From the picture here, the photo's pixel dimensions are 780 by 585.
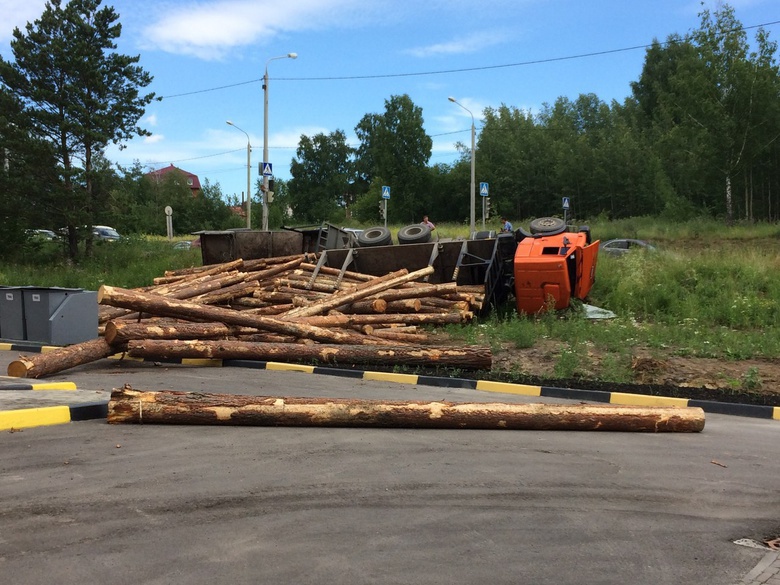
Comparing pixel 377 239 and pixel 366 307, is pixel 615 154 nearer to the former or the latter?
pixel 377 239

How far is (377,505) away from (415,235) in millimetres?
13050

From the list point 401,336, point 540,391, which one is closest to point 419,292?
point 401,336

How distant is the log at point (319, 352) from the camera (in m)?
9.82

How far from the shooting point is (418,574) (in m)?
3.35

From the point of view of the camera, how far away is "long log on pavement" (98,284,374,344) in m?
10.6

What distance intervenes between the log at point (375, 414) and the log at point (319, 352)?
3333mm

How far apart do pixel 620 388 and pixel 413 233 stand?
9.47 m

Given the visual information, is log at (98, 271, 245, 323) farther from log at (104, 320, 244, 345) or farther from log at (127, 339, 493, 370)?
log at (127, 339, 493, 370)

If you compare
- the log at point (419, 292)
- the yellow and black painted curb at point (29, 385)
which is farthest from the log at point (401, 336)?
the yellow and black painted curb at point (29, 385)

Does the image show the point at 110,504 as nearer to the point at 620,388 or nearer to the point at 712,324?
the point at 620,388

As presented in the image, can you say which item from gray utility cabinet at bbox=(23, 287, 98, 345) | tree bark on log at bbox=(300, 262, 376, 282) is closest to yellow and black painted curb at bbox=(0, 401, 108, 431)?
gray utility cabinet at bbox=(23, 287, 98, 345)

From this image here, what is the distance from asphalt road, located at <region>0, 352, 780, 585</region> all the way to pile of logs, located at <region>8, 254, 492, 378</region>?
12.2 feet

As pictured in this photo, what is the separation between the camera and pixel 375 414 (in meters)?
6.25

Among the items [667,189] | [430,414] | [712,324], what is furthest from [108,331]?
[667,189]
